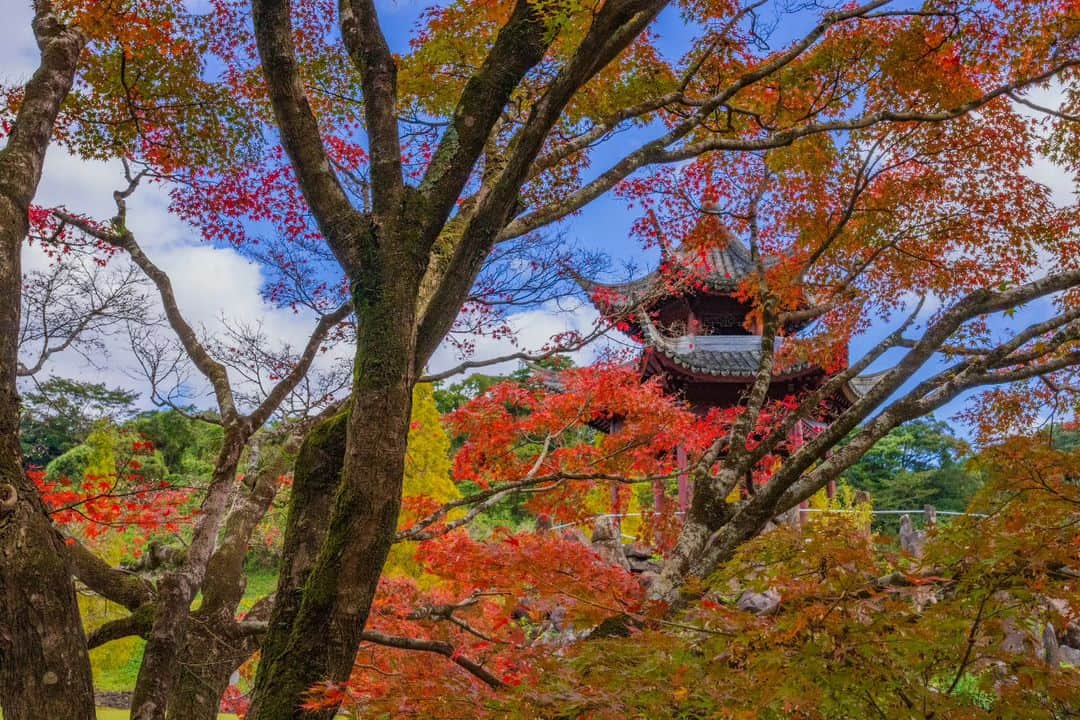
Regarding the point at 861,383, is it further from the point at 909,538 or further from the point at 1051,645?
the point at 1051,645

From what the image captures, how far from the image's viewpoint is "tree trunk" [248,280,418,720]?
2777 mm

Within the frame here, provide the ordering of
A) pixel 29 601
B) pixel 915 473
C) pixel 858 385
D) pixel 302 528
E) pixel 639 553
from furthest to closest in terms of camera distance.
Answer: pixel 915 473, pixel 858 385, pixel 639 553, pixel 302 528, pixel 29 601

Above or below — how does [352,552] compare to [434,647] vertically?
above

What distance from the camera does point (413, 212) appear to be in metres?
3.23

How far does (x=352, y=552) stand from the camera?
2799 millimetres

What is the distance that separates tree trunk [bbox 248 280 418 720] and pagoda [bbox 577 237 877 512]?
25.8ft

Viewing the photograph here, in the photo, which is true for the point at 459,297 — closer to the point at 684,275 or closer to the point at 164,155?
the point at 164,155

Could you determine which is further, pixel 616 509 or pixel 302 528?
pixel 616 509

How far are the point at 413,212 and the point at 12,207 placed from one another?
191 cm

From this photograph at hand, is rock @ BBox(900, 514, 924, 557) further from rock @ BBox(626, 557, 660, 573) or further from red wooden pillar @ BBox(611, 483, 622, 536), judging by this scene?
red wooden pillar @ BBox(611, 483, 622, 536)

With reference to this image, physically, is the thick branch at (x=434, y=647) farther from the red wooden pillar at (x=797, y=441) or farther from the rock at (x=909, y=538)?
the red wooden pillar at (x=797, y=441)

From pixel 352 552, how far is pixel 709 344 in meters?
11.3

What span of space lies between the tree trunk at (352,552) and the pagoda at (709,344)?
25.8 feet

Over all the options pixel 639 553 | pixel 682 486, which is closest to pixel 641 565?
pixel 639 553
